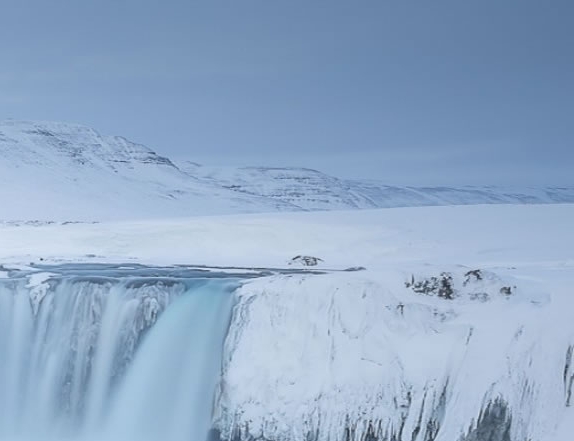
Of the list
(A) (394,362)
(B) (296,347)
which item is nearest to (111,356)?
(B) (296,347)

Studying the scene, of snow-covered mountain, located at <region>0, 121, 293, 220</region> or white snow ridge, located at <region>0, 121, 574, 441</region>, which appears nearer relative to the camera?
white snow ridge, located at <region>0, 121, 574, 441</region>

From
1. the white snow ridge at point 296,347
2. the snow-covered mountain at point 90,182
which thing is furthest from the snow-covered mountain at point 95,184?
the white snow ridge at point 296,347

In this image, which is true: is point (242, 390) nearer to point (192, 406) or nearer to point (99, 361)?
point (192, 406)

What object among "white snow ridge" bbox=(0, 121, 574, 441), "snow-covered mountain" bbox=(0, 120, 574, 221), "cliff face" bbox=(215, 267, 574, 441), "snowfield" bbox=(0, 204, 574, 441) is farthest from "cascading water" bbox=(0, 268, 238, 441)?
"snow-covered mountain" bbox=(0, 120, 574, 221)

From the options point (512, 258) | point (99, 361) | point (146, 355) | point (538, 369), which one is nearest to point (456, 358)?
point (538, 369)

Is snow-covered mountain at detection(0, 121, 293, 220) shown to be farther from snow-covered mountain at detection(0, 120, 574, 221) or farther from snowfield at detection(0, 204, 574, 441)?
snowfield at detection(0, 204, 574, 441)
